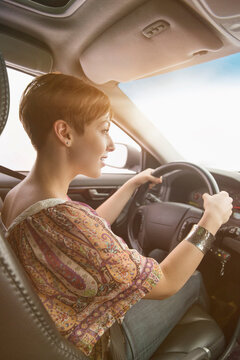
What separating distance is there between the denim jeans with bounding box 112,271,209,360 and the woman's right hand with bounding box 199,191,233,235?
1.85 ft

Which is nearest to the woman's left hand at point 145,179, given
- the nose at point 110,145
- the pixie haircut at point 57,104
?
the nose at point 110,145

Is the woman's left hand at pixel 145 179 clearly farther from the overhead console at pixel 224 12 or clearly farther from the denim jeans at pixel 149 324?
the overhead console at pixel 224 12

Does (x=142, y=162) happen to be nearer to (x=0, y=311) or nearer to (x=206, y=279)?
(x=206, y=279)

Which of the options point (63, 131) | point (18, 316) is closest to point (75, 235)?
point (18, 316)

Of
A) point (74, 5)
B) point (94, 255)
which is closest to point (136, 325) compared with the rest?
point (94, 255)

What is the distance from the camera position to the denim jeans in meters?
1.22

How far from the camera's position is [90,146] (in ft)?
3.82

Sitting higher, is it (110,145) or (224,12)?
(224,12)

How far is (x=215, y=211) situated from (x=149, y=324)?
2.07 ft

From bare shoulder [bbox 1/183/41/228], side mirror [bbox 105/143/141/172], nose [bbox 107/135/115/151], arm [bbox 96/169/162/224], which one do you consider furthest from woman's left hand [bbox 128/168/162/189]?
side mirror [bbox 105/143/141/172]

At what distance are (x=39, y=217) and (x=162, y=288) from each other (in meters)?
0.50

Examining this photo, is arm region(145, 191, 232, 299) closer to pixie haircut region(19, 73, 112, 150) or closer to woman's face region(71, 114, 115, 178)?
woman's face region(71, 114, 115, 178)

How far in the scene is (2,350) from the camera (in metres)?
0.77

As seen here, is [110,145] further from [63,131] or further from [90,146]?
[63,131]
